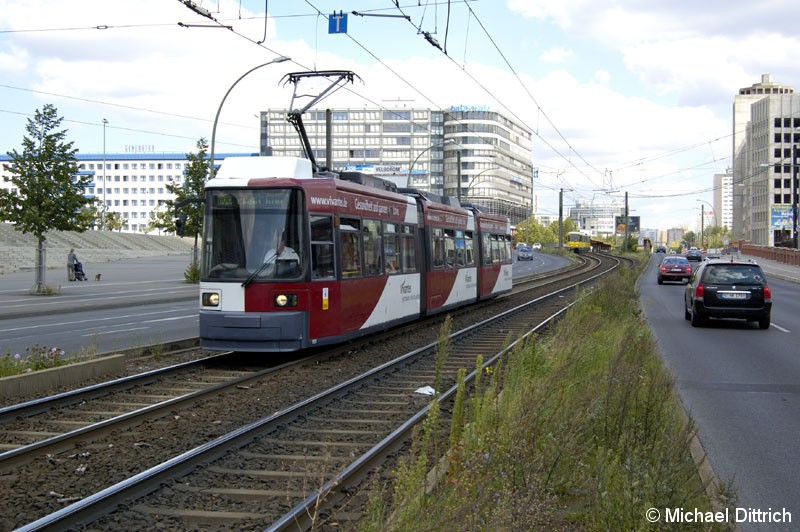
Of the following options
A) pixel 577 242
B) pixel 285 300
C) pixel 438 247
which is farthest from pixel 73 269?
pixel 577 242

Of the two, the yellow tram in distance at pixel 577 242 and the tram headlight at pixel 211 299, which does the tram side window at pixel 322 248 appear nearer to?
the tram headlight at pixel 211 299

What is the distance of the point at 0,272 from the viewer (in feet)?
165

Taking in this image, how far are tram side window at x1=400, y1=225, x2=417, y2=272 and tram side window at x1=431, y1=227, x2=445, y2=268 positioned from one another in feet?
4.95

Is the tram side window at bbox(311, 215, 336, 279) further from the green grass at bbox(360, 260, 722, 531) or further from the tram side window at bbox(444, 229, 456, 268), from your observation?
the tram side window at bbox(444, 229, 456, 268)

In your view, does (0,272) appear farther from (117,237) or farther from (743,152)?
(743,152)

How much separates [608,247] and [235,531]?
135m

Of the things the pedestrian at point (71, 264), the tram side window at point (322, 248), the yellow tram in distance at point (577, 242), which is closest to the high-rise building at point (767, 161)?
the yellow tram in distance at point (577, 242)

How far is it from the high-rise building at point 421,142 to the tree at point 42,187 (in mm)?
Answer: 112054

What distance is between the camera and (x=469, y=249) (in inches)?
934

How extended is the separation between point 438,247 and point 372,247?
191 inches

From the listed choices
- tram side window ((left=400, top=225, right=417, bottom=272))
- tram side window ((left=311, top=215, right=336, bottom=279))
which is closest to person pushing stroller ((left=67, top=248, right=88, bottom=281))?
tram side window ((left=400, top=225, right=417, bottom=272))

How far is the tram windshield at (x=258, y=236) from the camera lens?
13.0 metres

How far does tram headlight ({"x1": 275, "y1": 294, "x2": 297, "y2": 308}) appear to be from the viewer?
12.7m

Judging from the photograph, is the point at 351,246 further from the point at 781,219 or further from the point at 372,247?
the point at 781,219
